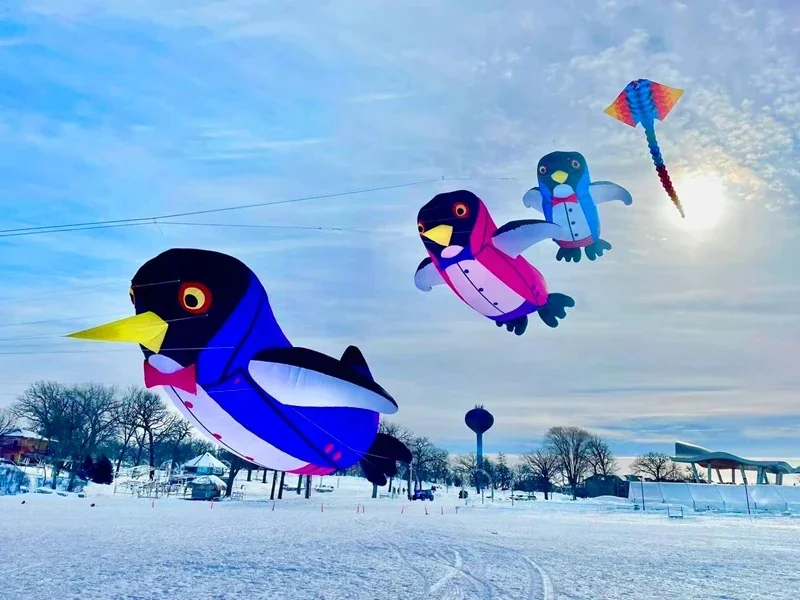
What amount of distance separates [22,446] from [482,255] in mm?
89604

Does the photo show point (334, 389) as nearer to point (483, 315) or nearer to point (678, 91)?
point (483, 315)

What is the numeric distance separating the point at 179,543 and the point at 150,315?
841cm

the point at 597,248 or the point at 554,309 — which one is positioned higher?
the point at 597,248

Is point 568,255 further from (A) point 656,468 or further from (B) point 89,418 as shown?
(A) point 656,468

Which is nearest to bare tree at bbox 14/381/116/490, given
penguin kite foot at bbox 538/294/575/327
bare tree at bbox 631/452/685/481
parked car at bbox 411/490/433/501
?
parked car at bbox 411/490/433/501

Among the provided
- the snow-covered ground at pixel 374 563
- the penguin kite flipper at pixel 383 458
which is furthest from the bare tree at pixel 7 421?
the penguin kite flipper at pixel 383 458

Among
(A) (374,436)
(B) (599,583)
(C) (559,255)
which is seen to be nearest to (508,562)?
(B) (599,583)

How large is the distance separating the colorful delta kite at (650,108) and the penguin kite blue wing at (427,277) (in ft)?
18.3

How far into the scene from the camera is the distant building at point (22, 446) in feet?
267

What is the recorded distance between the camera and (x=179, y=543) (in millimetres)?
17516

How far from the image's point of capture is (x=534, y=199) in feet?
51.1

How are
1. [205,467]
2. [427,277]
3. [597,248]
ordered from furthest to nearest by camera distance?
[205,467], [427,277], [597,248]

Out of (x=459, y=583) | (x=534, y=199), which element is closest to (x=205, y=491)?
(x=459, y=583)

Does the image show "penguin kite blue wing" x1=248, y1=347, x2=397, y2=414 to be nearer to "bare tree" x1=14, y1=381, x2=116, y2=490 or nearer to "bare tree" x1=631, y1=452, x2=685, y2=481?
"bare tree" x1=14, y1=381, x2=116, y2=490
